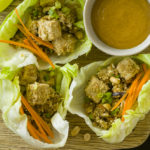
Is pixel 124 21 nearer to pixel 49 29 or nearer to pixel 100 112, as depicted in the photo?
pixel 49 29

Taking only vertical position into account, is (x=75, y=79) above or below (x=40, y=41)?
below

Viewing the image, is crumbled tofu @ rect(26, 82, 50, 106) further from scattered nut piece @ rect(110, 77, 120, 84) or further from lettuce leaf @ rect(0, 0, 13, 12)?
lettuce leaf @ rect(0, 0, 13, 12)

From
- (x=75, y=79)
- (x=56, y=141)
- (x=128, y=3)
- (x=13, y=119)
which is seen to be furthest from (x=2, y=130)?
(x=128, y=3)

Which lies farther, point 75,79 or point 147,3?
point 75,79

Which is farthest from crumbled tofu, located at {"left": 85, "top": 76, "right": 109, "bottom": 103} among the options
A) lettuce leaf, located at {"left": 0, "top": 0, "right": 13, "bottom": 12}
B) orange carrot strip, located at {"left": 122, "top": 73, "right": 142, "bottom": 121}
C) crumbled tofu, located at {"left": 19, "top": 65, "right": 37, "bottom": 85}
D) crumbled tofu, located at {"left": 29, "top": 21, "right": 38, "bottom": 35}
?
lettuce leaf, located at {"left": 0, "top": 0, "right": 13, "bottom": 12}

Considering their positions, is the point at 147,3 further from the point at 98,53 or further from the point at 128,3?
the point at 98,53

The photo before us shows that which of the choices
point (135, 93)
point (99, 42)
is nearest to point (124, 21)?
point (99, 42)

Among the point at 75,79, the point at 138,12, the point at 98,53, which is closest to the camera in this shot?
the point at 138,12
